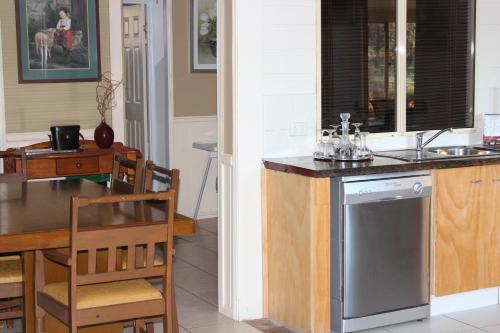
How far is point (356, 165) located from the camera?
4.34 metres

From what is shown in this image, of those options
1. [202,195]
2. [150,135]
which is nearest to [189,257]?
[202,195]

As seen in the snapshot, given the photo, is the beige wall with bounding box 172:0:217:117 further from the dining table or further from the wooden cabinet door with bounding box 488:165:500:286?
the wooden cabinet door with bounding box 488:165:500:286

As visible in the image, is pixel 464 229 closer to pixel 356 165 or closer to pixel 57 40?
pixel 356 165

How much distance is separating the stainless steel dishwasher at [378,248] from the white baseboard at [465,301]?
0.85ft

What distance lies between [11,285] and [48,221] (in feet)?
1.51

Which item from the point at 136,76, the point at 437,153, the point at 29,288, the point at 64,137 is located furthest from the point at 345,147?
the point at 136,76

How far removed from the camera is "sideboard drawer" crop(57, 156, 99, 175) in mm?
5832

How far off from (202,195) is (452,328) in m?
3.47

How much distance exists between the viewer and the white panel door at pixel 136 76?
770 cm

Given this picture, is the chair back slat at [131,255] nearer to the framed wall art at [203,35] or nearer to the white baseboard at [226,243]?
the white baseboard at [226,243]

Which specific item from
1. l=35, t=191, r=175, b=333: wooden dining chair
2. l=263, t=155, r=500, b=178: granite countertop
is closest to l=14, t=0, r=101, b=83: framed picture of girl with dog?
l=263, t=155, r=500, b=178: granite countertop

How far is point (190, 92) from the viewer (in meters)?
7.53

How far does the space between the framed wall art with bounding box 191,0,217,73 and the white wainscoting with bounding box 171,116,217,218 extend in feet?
1.56

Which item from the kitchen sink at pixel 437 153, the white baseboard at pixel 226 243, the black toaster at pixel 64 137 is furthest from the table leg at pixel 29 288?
the black toaster at pixel 64 137
